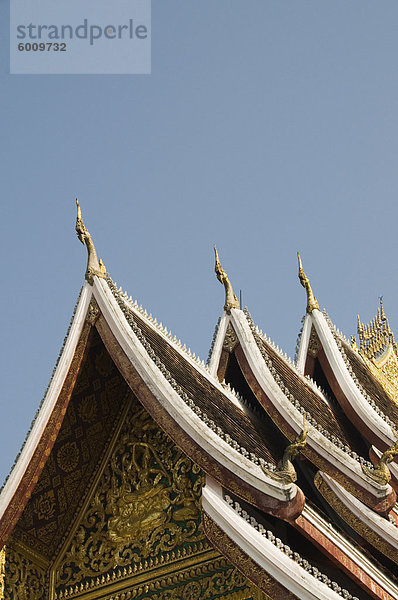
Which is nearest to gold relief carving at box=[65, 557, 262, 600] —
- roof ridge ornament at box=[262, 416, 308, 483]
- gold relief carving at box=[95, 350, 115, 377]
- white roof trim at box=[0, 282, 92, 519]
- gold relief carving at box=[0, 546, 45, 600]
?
gold relief carving at box=[0, 546, 45, 600]

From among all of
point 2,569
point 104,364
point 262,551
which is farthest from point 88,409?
point 262,551

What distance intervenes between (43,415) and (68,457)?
81cm

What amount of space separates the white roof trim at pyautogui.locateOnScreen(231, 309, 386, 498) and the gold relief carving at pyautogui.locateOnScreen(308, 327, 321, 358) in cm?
135

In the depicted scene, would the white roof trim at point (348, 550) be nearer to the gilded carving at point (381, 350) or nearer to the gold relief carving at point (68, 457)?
the gold relief carving at point (68, 457)

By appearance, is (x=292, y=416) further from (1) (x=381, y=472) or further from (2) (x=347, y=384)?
(2) (x=347, y=384)

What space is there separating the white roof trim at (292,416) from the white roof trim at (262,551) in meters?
1.26

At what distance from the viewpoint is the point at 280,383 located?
11641 millimetres

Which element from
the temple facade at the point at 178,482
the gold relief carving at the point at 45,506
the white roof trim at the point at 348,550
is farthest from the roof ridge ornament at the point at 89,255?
the white roof trim at the point at 348,550

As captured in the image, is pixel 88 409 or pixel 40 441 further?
pixel 88 409

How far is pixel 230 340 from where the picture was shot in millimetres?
12805

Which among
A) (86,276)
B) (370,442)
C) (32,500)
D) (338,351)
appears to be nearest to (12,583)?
(32,500)

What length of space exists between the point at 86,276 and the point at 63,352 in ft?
2.89

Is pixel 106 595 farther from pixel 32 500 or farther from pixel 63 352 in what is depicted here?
pixel 63 352

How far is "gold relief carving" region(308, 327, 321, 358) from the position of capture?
45.9ft
